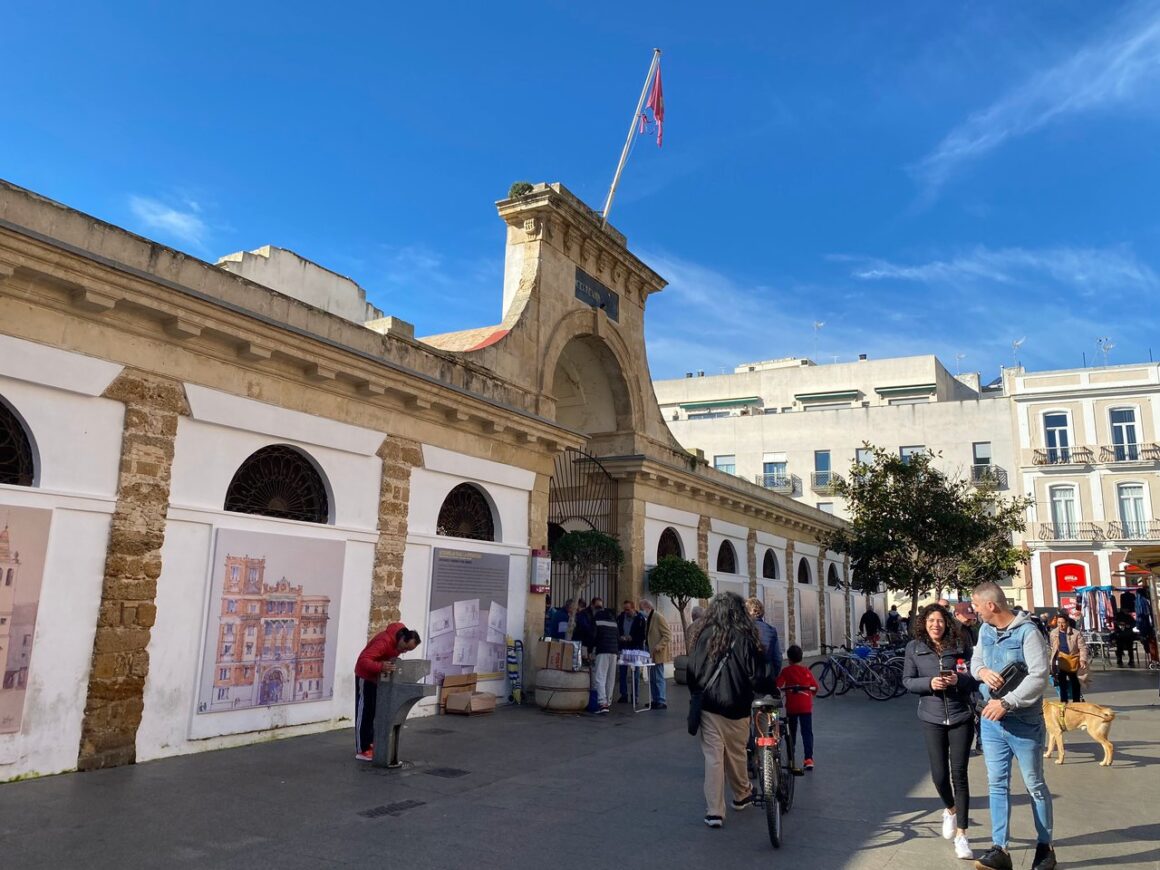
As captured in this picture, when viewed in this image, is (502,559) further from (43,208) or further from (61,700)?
(43,208)

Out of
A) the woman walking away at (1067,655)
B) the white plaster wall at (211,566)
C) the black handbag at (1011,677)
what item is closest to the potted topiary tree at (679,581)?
the woman walking away at (1067,655)

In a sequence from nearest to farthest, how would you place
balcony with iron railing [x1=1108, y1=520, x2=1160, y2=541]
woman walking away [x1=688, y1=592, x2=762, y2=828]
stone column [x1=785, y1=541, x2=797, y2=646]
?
woman walking away [x1=688, y1=592, x2=762, y2=828] < stone column [x1=785, y1=541, x2=797, y2=646] < balcony with iron railing [x1=1108, y1=520, x2=1160, y2=541]

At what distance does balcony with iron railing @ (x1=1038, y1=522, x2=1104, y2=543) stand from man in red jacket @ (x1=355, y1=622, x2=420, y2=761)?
1437 inches

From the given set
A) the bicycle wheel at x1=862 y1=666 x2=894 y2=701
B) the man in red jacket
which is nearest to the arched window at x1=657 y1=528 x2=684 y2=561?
the bicycle wheel at x1=862 y1=666 x2=894 y2=701

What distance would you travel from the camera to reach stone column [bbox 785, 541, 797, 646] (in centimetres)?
2483

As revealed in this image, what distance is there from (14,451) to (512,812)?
17.1ft

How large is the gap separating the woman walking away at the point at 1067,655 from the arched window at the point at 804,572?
48.6ft

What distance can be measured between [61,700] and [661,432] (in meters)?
13.5

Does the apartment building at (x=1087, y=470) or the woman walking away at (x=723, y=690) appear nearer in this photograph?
the woman walking away at (x=723, y=690)

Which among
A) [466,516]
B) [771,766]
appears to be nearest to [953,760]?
[771,766]

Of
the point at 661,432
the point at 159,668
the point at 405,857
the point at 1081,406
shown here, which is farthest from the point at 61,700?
the point at 1081,406

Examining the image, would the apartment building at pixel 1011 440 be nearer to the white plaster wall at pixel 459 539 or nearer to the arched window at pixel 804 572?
the arched window at pixel 804 572

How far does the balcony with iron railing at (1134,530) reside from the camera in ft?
116

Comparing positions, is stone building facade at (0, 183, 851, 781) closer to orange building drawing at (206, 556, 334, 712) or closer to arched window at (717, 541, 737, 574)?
orange building drawing at (206, 556, 334, 712)
